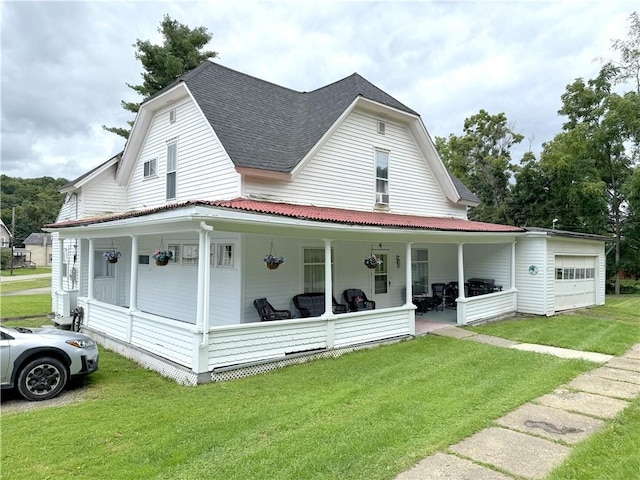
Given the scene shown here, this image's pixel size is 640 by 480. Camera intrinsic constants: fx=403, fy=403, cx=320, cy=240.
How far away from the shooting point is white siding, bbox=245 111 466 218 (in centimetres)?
1154

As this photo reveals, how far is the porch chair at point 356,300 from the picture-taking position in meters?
11.4

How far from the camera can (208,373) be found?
6945 millimetres

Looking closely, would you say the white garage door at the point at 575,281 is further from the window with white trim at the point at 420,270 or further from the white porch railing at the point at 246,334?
the white porch railing at the point at 246,334

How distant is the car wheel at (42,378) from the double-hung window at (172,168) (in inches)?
275

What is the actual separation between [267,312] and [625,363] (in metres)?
7.48

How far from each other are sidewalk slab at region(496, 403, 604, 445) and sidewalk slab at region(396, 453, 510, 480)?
1263 millimetres

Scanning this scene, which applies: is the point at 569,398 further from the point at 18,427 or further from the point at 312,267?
the point at 18,427

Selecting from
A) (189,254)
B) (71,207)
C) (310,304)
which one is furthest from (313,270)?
(71,207)

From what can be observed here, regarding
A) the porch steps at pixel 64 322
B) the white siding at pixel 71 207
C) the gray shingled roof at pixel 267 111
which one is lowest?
the porch steps at pixel 64 322

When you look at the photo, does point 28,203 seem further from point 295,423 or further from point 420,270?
point 295,423

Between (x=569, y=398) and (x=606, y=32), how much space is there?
30.0 meters

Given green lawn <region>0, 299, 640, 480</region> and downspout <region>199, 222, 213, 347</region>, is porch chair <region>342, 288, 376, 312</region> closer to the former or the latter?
green lawn <region>0, 299, 640, 480</region>

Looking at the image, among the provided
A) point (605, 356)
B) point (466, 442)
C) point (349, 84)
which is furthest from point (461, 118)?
point (466, 442)

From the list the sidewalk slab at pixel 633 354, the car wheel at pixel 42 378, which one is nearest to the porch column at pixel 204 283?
the car wheel at pixel 42 378
